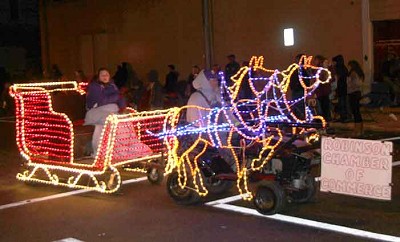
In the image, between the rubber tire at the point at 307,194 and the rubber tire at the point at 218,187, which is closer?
the rubber tire at the point at 307,194

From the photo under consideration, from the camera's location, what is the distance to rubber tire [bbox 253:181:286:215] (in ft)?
25.8

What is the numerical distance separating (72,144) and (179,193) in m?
1.97

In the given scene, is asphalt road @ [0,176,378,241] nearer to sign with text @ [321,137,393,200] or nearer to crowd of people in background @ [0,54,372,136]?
sign with text @ [321,137,393,200]

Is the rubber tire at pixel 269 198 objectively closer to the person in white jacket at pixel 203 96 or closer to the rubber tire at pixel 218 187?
the rubber tire at pixel 218 187

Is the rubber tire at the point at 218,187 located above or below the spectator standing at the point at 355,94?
below

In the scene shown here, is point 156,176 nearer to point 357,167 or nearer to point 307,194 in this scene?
point 307,194

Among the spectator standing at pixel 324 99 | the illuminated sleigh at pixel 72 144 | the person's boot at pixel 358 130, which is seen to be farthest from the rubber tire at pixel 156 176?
the spectator standing at pixel 324 99

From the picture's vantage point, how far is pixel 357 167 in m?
8.02

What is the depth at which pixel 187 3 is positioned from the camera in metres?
25.3

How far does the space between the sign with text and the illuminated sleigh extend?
8.06 ft

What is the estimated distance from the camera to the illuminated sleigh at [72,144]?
30.9ft

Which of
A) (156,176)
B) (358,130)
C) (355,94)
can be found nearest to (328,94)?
(355,94)

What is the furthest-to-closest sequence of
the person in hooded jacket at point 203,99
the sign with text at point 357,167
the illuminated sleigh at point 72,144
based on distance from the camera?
the illuminated sleigh at point 72,144 → the person in hooded jacket at point 203,99 → the sign with text at point 357,167

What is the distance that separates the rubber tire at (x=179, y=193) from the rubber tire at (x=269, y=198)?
0.93 metres
